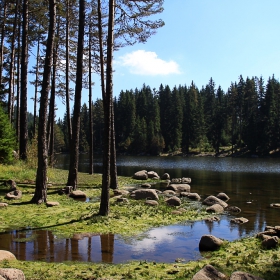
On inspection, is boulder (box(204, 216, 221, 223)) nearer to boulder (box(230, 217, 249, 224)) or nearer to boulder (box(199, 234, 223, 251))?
boulder (box(230, 217, 249, 224))

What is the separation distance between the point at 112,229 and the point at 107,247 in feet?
5.38

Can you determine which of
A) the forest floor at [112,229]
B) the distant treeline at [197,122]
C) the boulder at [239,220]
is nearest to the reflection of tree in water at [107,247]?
the forest floor at [112,229]

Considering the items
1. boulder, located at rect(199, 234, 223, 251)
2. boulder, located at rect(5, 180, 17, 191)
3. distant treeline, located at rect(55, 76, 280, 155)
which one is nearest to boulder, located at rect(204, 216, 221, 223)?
boulder, located at rect(199, 234, 223, 251)

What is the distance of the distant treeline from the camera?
258ft

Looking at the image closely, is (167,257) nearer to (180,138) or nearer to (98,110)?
(180,138)

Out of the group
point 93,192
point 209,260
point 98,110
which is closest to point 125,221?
point 209,260

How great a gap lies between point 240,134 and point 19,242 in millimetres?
81905

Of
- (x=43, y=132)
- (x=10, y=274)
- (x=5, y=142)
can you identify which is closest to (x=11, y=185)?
(x=43, y=132)

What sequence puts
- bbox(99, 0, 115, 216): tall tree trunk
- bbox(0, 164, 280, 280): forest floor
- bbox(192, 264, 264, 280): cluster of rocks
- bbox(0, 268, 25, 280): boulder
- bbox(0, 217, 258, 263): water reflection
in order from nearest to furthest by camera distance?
bbox(0, 268, 25, 280): boulder → bbox(192, 264, 264, 280): cluster of rocks → bbox(0, 164, 280, 280): forest floor → bbox(0, 217, 258, 263): water reflection → bbox(99, 0, 115, 216): tall tree trunk

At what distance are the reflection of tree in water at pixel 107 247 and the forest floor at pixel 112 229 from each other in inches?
15.9

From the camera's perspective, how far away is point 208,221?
12.2m

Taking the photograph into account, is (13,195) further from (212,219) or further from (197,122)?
(197,122)

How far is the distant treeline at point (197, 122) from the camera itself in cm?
7856

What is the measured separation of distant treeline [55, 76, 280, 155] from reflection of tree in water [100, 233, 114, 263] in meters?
72.8
